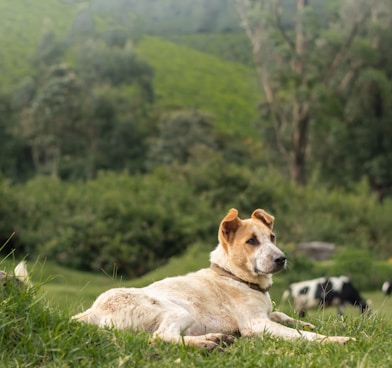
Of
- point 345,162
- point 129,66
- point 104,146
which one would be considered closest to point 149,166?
point 104,146

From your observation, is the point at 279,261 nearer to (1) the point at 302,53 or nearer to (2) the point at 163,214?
(2) the point at 163,214

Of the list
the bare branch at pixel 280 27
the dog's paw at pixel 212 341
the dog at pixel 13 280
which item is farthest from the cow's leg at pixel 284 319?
the bare branch at pixel 280 27

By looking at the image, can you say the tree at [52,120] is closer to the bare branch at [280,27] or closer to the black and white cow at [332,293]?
the bare branch at [280,27]

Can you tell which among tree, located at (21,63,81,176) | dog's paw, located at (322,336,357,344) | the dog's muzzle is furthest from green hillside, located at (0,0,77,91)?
dog's paw, located at (322,336,357,344)

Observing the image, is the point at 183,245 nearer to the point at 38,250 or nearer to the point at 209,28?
the point at 38,250

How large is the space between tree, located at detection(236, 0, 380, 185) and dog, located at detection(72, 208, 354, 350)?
3790cm

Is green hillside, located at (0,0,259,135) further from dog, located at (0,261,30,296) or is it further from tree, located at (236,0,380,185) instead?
dog, located at (0,261,30,296)

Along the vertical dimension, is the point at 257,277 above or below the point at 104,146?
above

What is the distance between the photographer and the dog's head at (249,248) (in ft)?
21.9

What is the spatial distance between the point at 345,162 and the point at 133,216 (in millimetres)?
25307

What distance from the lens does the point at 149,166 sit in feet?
203

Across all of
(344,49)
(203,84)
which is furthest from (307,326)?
(203,84)

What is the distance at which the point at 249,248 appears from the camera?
682 cm

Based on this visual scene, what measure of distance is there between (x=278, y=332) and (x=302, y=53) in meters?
41.3
